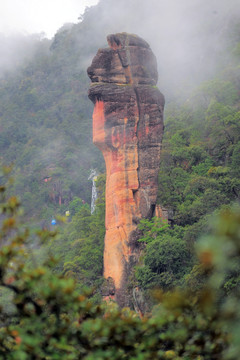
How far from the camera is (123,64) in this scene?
23156 mm

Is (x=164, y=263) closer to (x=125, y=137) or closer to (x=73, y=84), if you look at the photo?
(x=125, y=137)

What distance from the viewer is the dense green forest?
5.58 metres

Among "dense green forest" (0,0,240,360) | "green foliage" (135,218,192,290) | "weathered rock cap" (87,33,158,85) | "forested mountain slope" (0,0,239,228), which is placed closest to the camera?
"dense green forest" (0,0,240,360)

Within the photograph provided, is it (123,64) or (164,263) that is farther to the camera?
(123,64)

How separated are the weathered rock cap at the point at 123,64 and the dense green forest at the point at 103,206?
548 centimetres

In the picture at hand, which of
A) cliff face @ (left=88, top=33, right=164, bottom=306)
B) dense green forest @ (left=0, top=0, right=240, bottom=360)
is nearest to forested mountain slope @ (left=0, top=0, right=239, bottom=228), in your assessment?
dense green forest @ (left=0, top=0, right=240, bottom=360)

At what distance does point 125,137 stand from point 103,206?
638cm

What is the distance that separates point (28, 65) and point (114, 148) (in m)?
59.3

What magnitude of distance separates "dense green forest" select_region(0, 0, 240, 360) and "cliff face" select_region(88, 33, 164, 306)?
93 cm

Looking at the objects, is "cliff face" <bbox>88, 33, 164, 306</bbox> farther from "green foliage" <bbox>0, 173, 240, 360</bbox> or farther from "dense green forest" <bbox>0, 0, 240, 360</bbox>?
"green foliage" <bbox>0, 173, 240, 360</bbox>

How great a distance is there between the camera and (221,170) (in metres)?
25.9

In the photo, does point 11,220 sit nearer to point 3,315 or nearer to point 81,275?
point 3,315

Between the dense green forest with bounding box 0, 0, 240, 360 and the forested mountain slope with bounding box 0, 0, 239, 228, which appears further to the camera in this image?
the forested mountain slope with bounding box 0, 0, 239, 228

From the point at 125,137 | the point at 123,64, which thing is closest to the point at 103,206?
the point at 125,137
